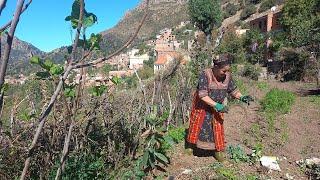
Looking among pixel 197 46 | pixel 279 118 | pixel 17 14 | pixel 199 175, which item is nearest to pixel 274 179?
pixel 199 175

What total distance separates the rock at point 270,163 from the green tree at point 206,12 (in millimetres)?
28202

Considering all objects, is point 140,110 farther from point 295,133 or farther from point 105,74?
point 295,133

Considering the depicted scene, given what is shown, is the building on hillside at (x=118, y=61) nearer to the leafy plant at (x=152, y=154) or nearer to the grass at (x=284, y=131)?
the leafy plant at (x=152, y=154)

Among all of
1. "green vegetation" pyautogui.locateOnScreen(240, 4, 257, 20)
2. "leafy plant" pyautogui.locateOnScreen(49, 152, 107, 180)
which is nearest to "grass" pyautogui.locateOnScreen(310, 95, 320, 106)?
"leafy plant" pyautogui.locateOnScreen(49, 152, 107, 180)

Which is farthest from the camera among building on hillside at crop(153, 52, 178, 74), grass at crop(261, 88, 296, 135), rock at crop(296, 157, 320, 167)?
building on hillside at crop(153, 52, 178, 74)

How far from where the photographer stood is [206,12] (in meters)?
32.8

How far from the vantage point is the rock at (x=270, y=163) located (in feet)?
16.2

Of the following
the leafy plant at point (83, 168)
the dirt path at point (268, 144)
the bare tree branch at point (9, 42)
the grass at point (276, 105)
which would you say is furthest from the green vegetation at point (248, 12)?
the bare tree branch at point (9, 42)

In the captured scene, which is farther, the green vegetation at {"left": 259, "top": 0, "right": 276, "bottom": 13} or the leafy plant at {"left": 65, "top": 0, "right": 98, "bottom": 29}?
the green vegetation at {"left": 259, "top": 0, "right": 276, "bottom": 13}

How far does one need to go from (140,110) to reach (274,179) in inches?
76.6

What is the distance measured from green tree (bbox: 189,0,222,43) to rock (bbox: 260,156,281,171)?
92.5ft

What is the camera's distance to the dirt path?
4863 mm

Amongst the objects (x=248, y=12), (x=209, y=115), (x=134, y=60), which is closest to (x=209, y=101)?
(x=209, y=115)

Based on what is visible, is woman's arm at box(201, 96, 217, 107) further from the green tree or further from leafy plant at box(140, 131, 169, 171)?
the green tree
